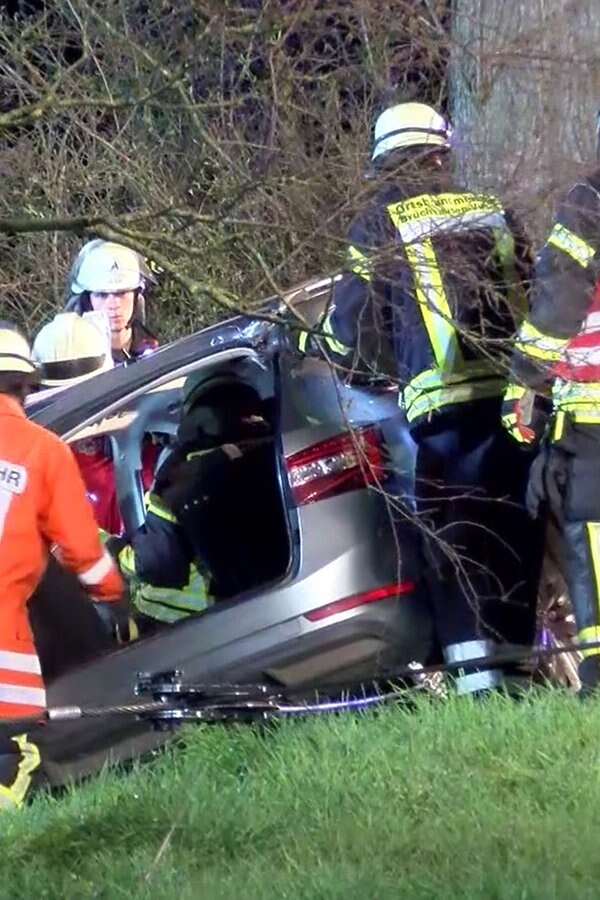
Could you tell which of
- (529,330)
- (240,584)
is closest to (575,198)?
A: (529,330)

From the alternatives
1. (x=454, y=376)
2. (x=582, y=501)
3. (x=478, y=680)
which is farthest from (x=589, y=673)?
(x=454, y=376)

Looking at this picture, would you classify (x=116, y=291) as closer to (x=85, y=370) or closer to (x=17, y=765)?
(x=85, y=370)

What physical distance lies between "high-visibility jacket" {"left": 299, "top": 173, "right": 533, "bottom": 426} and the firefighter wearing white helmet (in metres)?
2.51

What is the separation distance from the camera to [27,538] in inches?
229

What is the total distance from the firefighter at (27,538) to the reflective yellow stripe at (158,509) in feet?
1.02

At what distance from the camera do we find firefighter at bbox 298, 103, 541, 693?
512cm

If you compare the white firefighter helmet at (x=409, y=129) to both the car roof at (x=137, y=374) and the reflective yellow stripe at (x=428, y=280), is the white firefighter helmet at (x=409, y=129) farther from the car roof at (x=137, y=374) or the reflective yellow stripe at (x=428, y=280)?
the car roof at (x=137, y=374)

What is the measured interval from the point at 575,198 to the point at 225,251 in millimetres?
1116

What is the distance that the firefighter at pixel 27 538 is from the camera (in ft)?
18.9

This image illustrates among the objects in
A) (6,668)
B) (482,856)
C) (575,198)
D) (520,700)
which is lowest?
(482,856)

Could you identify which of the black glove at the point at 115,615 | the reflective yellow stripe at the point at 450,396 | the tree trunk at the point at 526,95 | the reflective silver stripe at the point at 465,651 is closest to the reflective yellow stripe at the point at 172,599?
the black glove at the point at 115,615

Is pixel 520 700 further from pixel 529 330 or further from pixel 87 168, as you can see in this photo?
pixel 87 168

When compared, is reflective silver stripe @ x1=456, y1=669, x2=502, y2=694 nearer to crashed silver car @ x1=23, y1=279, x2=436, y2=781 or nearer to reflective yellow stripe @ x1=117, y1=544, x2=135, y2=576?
crashed silver car @ x1=23, y1=279, x2=436, y2=781

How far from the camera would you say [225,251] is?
4871 mm
